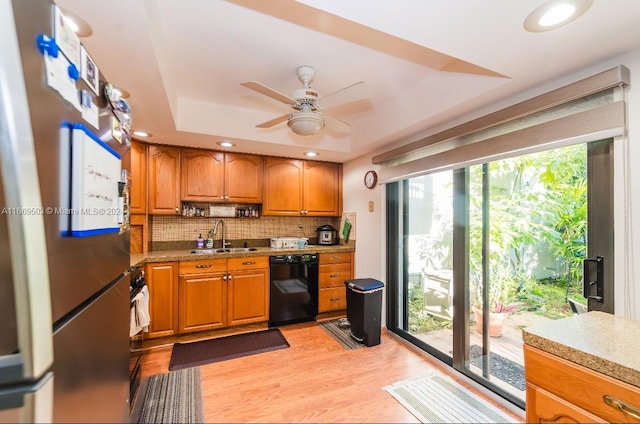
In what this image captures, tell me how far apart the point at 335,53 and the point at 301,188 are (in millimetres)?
2074

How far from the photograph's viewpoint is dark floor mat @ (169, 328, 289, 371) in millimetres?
2602

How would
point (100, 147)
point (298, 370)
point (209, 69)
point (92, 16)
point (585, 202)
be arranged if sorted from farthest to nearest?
point (298, 370) < point (209, 69) < point (585, 202) < point (92, 16) < point (100, 147)

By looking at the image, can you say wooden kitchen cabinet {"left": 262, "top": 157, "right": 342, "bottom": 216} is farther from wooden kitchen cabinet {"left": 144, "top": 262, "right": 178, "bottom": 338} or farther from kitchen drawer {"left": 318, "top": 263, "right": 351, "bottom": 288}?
wooden kitchen cabinet {"left": 144, "top": 262, "right": 178, "bottom": 338}

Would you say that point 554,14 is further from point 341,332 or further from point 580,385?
point 341,332

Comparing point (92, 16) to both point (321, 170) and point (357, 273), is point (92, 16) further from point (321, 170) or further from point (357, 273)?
point (357, 273)

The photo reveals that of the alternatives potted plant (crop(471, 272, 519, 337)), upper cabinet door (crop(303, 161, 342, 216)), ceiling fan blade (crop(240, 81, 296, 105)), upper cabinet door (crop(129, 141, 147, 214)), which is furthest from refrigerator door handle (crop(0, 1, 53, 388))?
upper cabinet door (crop(303, 161, 342, 216))

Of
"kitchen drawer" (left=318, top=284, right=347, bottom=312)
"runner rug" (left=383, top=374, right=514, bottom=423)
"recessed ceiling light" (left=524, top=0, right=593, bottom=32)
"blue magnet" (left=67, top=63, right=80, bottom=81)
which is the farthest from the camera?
"kitchen drawer" (left=318, top=284, right=347, bottom=312)

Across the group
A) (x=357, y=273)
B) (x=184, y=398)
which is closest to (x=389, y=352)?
(x=357, y=273)

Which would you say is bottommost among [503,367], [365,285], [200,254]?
[503,367]

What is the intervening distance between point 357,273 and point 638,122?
2872 mm

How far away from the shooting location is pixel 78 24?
130 cm

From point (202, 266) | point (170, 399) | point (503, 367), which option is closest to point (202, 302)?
point (202, 266)

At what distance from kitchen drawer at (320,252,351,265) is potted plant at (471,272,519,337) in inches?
68.4

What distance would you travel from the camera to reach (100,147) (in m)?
0.83
